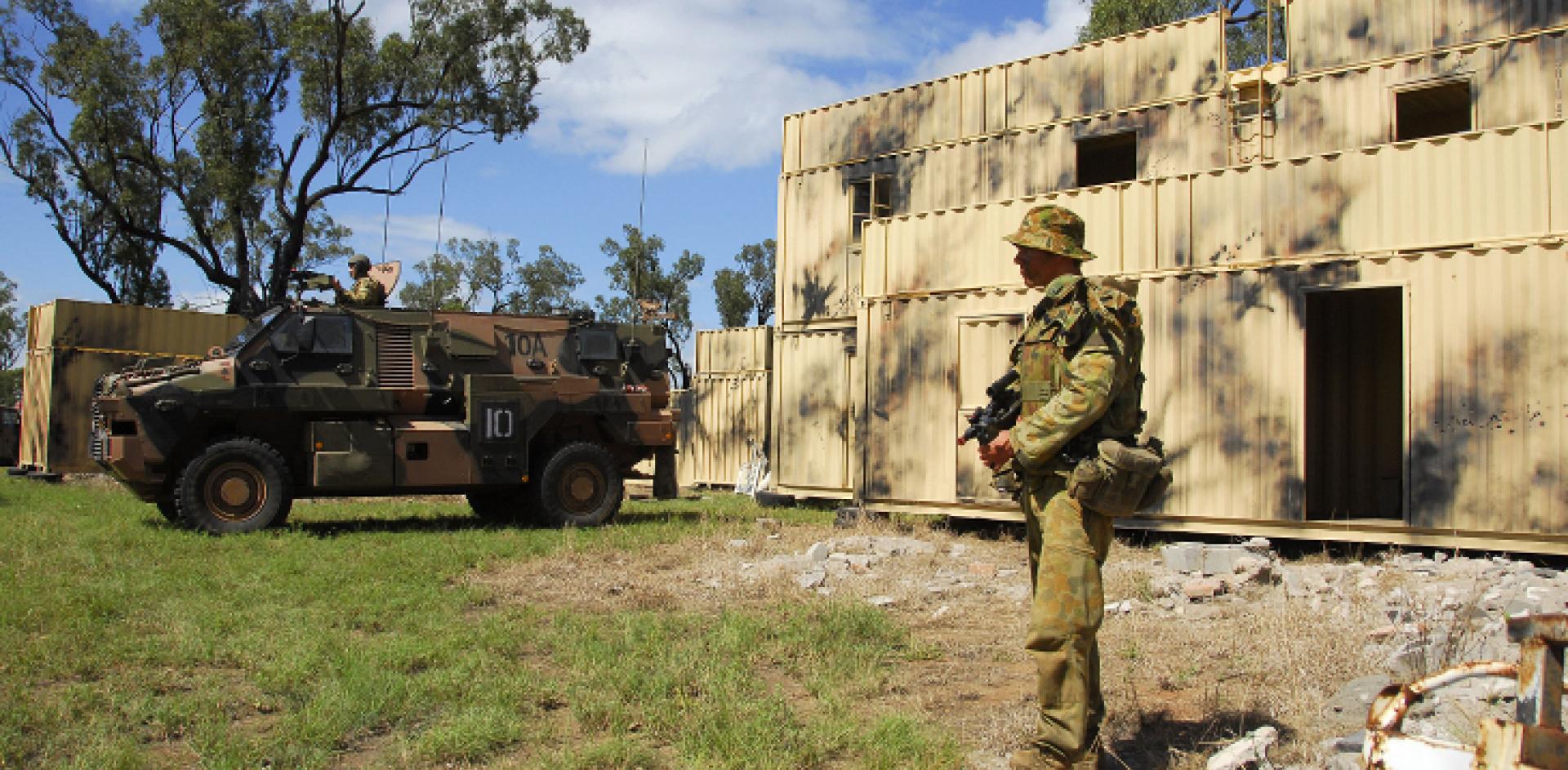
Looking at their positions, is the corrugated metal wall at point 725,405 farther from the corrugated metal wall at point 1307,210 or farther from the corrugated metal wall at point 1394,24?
the corrugated metal wall at point 1394,24

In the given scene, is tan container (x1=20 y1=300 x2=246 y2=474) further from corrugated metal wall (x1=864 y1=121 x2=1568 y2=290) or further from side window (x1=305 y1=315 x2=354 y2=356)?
corrugated metal wall (x1=864 y1=121 x2=1568 y2=290)

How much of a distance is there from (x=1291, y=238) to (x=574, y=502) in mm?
6976

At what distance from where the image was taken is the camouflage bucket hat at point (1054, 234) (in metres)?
4.07

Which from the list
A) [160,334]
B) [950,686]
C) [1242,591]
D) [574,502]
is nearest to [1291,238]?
[1242,591]

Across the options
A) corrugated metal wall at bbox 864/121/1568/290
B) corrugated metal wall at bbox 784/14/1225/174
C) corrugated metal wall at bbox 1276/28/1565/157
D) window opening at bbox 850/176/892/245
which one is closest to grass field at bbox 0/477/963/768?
corrugated metal wall at bbox 864/121/1568/290

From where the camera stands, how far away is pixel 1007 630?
20.9ft

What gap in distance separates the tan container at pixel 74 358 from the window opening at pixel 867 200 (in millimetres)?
9734

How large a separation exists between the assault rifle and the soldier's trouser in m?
0.48

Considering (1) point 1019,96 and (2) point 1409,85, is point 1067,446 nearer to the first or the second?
(2) point 1409,85

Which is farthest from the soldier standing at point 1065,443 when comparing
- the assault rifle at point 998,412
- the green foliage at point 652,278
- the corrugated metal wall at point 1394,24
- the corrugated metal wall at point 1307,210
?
the green foliage at point 652,278

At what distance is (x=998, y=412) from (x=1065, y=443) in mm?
564

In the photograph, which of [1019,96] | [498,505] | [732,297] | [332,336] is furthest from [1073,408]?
[732,297]

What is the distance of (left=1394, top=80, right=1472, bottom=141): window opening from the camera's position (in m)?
11.5

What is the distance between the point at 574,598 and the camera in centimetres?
712
